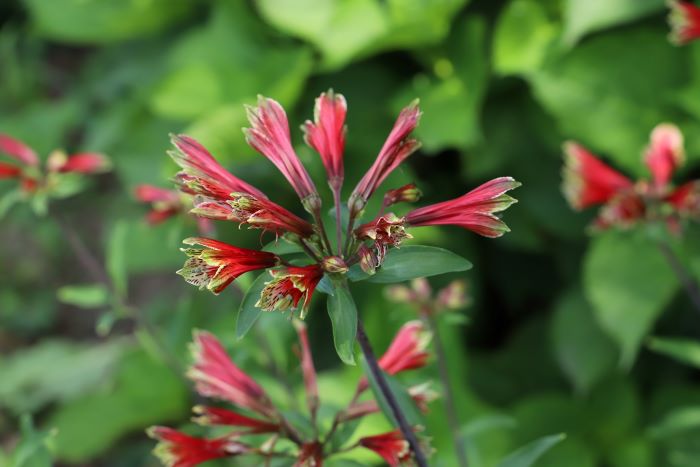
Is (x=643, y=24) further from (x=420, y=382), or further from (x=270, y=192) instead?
(x=420, y=382)

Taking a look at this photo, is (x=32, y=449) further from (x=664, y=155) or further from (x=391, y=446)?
(x=664, y=155)

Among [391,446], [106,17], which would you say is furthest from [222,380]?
[106,17]

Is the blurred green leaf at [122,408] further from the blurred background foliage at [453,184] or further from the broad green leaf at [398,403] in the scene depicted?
the broad green leaf at [398,403]

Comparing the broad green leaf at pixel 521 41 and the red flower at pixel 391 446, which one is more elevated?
the broad green leaf at pixel 521 41

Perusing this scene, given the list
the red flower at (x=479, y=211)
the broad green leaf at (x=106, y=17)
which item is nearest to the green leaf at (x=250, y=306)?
the red flower at (x=479, y=211)

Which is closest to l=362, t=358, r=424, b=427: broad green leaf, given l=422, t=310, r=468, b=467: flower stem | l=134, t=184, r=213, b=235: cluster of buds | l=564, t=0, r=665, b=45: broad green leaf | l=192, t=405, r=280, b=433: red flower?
l=192, t=405, r=280, b=433: red flower

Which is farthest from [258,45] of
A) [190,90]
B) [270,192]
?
[270,192]
